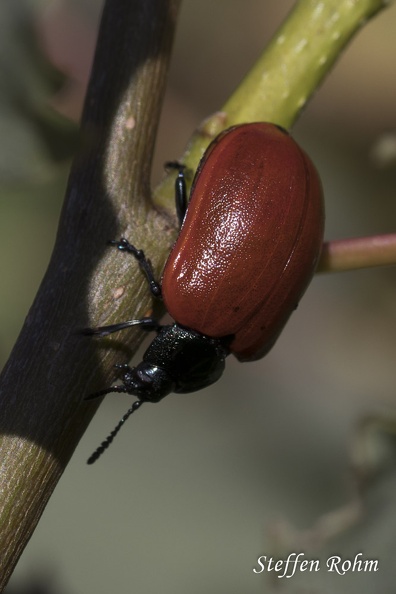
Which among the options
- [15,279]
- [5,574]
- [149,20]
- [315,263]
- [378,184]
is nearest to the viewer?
[5,574]

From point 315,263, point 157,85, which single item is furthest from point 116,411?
point 157,85

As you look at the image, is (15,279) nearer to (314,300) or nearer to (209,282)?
(209,282)

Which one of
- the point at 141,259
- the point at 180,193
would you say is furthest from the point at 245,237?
the point at 141,259

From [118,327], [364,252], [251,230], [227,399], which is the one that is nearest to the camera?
[118,327]

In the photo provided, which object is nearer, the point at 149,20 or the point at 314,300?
the point at 149,20

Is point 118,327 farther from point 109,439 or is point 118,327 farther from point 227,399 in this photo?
point 227,399

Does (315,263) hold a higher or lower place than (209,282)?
higher

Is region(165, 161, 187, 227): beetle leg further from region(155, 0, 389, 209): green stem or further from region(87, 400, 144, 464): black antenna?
region(87, 400, 144, 464): black antenna

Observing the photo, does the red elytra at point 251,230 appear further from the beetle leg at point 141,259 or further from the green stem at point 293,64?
the beetle leg at point 141,259
